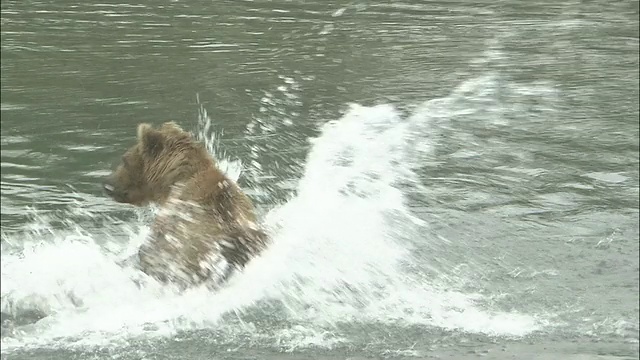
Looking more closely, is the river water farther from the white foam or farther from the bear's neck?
the bear's neck

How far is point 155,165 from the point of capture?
5.18m

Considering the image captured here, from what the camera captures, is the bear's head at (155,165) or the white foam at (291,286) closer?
the white foam at (291,286)

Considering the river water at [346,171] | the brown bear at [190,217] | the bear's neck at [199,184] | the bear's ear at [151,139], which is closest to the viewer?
the river water at [346,171]

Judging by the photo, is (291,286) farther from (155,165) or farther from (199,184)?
(155,165)

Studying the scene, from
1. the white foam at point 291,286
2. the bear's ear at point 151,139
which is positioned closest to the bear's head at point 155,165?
the bear's ear at point 151,139

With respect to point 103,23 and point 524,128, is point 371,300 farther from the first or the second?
point 103,23

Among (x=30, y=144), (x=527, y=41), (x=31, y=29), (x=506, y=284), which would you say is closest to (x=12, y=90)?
(x=30, y=144)

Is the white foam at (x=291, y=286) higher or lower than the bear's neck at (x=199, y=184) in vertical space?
lower

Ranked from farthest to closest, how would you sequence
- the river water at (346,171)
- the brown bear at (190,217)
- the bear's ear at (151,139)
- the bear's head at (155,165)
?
1. the bear's ear at (151,139)
2. the bear's head at (155,165)
3. the brown bear at (190,217)
4. the river water at (346,171)

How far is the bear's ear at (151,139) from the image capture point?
5188mm

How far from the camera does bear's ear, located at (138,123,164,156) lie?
5.19 meters

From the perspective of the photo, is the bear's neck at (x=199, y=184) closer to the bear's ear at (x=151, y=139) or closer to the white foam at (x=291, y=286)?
the bear's ear at (x=151, y=139)

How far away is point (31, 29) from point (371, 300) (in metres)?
4.98

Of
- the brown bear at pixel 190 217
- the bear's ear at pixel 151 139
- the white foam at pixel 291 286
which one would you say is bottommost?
the white foam at pixel 291 286
